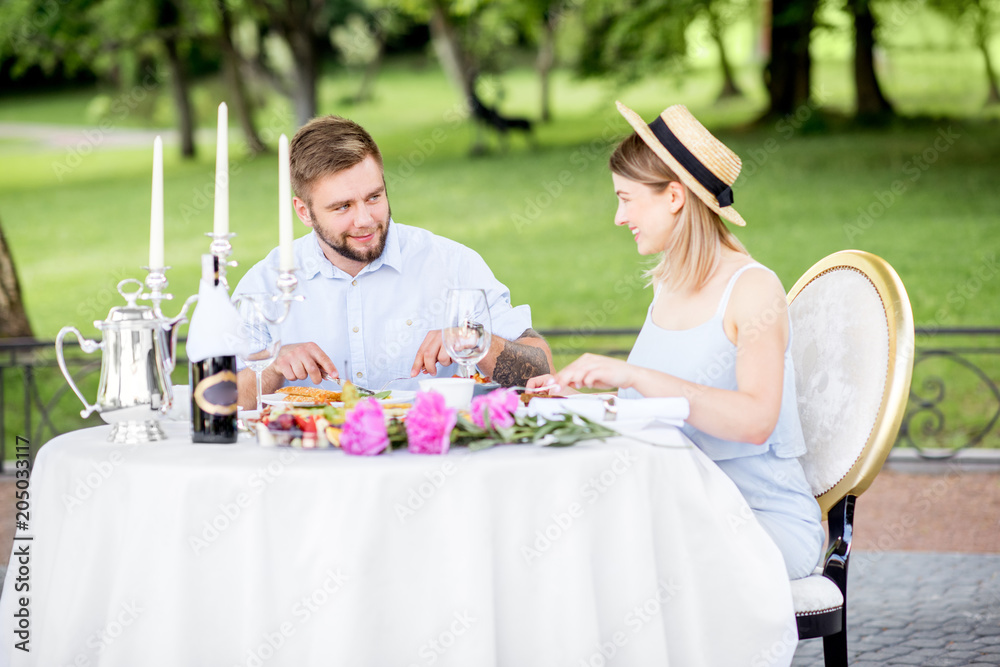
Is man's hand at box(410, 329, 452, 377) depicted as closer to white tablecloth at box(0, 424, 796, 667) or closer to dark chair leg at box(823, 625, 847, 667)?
white tablecloth at box(0, 424, 796, 667)

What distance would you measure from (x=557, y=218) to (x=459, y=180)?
243 centimetres

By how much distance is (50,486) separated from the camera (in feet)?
7.33

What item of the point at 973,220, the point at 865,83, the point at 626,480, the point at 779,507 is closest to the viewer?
the point at 626,480

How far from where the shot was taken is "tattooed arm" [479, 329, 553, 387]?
334cm

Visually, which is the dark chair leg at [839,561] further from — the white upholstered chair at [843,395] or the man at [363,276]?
the man at [363,276]

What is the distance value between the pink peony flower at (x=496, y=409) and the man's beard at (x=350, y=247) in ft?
4.68

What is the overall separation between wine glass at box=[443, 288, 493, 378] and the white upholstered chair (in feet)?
3.22

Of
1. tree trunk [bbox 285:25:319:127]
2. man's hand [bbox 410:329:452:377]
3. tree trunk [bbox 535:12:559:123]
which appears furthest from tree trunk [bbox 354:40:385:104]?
man's hand [bbox 410:329:452:377]

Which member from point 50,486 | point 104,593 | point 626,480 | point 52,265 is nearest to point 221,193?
point 50,486

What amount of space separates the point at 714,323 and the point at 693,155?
427 millimetres

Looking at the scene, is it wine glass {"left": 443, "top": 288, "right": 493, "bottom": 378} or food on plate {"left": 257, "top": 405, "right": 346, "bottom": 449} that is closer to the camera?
food on plate {"left": 257, "top": 405, "right": 346, "bottom": 449}

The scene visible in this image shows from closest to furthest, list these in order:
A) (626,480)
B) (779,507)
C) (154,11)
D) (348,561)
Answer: (348,561) < (626,480) < (779,507) < (154,11)

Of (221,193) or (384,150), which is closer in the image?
(221,193)

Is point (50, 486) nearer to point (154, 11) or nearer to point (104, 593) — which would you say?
point (104, 593)
